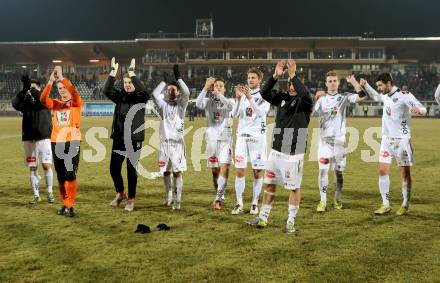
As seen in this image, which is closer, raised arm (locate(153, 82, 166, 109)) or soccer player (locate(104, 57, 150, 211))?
soccer player (locate(104, 57, 150, 211))

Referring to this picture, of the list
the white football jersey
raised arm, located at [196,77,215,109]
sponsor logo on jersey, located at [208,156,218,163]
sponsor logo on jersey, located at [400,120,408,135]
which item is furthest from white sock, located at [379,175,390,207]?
raised arm, located at [196,77,215,109]

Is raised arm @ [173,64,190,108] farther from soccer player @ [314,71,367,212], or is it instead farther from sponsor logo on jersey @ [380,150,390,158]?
sponsor logo on jersey @ [380,150,390,158]

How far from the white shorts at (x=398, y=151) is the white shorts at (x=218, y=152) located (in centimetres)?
275

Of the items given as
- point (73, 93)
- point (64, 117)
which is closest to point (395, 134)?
point (73, 93)

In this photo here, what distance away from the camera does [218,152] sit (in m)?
8.55

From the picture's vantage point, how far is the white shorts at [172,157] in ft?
26.0

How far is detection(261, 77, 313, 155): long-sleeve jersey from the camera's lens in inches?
250

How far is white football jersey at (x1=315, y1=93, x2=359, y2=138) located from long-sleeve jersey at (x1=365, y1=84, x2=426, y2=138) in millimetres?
619

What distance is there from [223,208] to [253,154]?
1216 mm

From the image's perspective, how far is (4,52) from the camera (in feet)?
210

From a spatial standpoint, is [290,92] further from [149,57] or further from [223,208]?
[149,57]

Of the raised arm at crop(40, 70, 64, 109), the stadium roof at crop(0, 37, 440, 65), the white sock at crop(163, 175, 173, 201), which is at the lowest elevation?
the white sock at crop(163, 175, 173, 201)

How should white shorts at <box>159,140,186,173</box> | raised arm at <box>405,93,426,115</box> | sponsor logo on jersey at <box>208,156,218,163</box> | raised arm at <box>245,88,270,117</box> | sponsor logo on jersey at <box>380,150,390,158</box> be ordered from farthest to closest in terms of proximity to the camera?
1. sponsor logo on jersey at <box>208,156,218,163</box>
2. white shorts at <box>159,140,186,173</box>
3. sponsor logo on jersey at <box>380,150,390,158</box>
4. raised arm at <box>405,93,426,115</box>
5. raised arm at <box>245,88,270,117</box>

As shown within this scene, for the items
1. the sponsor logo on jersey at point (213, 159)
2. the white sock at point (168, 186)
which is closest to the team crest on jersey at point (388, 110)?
the sponsor logo on jersey at point (213, 159)
